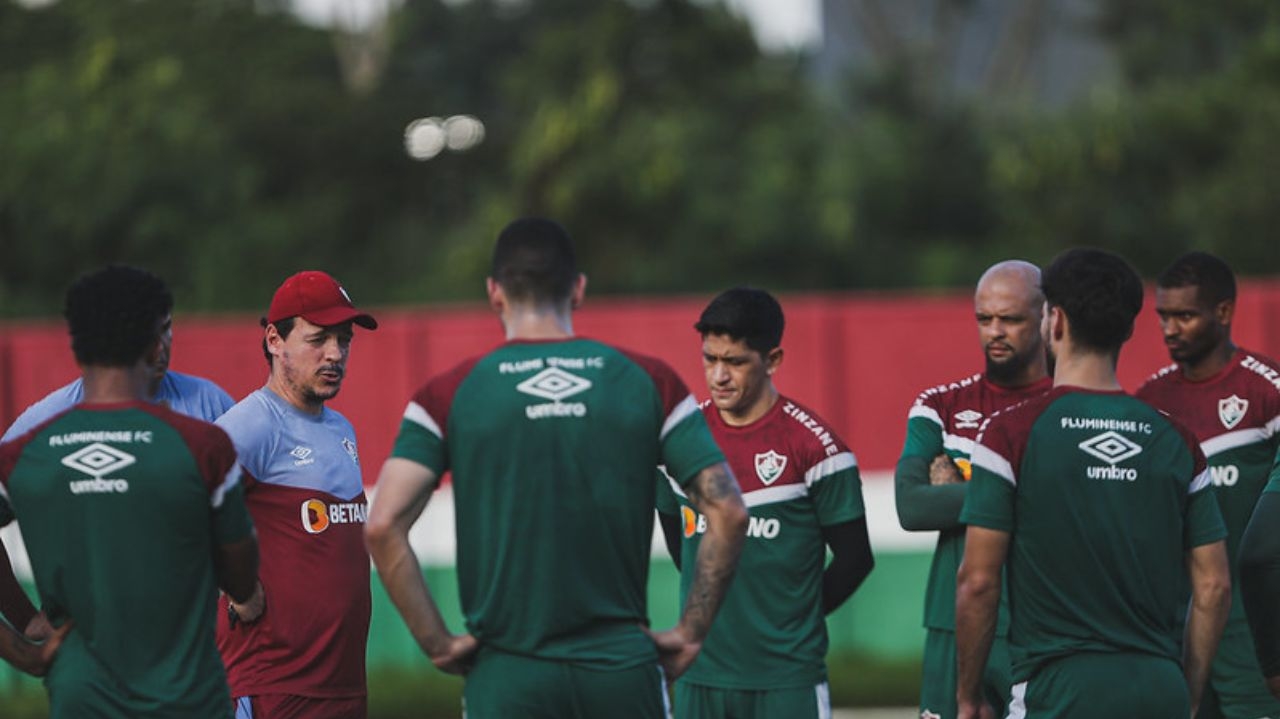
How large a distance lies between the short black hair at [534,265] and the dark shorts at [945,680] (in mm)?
2364

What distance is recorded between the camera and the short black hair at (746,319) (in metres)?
6.64

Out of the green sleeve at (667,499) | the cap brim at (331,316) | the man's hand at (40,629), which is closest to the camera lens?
the man's hand at (40,629)

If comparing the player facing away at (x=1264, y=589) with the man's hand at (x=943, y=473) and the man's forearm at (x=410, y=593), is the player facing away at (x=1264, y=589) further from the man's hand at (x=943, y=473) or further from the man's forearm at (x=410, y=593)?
the man's forearm at (x=410, y=593)

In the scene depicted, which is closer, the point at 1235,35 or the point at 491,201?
the point at 491,201

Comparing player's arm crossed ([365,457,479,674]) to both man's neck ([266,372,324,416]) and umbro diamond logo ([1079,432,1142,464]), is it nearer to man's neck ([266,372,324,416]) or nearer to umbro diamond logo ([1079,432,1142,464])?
man's neck ([266,372,324,416])

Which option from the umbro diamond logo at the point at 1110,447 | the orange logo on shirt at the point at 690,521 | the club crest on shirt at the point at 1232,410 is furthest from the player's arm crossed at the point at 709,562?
the club crest on shirt at the point at 1232,410

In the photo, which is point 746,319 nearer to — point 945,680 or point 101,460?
point 945,680

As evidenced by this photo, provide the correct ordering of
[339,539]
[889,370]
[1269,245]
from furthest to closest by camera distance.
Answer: [1269,245] → [889,370] → [339,539]

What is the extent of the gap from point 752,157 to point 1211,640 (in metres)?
20.5

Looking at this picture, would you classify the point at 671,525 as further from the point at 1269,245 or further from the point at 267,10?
the point at 267,10

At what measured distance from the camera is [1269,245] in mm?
22312

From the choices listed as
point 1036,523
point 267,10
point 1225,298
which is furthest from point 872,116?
point 1036,523

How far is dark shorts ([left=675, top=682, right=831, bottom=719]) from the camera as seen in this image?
654 centimetres

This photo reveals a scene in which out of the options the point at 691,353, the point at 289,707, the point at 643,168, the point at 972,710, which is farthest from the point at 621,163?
the point at 972,710
